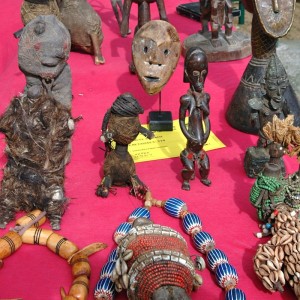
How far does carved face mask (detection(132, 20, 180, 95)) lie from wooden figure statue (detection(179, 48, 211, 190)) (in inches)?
9.0

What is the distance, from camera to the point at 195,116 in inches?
72.7

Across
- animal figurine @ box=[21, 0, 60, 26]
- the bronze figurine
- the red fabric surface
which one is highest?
animal figurine @ box=[21, 0, 60, 26]

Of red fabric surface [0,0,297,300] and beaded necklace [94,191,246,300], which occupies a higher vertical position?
beaded necklace [94,191,246,300]

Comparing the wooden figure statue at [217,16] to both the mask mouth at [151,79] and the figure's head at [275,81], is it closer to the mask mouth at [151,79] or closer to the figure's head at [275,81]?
the mask mouth at [151,79]

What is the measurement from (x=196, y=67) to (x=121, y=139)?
0.37m

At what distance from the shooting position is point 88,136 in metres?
2.27

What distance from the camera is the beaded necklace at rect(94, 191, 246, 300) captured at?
1421mm

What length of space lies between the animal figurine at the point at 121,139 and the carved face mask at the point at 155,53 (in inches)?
12.7

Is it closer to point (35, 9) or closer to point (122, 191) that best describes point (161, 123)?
point (122, 191)

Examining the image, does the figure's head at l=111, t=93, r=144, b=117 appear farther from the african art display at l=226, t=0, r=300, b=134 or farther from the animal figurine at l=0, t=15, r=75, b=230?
the african art display at l=226, t=0, r=300, b=134

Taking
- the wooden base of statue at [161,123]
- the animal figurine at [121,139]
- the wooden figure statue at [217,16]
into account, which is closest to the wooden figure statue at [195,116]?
the animal figurine at [121,139]

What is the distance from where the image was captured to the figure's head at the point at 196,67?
69.4 inches

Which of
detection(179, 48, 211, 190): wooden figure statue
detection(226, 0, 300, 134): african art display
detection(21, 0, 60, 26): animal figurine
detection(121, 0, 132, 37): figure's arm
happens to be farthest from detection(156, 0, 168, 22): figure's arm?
detection(179, 48, 211, 190): wooden figure statue

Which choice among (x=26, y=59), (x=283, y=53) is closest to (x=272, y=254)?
(x=26, y=59)
